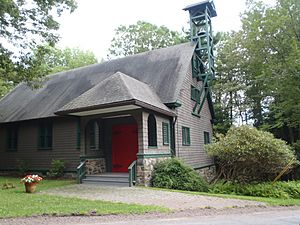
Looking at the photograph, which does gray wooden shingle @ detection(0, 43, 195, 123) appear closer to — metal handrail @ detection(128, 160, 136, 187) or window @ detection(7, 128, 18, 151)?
window @ detection(7, 128, 18, 151)

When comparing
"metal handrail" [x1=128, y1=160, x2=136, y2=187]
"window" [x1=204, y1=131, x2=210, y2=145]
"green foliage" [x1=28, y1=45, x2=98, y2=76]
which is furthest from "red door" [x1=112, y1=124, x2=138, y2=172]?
"green foliage" [x1=28, y1=45, x2=98, y2=76]

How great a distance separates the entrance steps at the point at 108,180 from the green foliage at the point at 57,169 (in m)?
2.73

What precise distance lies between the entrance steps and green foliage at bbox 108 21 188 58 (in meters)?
22.2

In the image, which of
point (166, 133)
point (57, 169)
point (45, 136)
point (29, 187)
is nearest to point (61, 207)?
point (29, 187)

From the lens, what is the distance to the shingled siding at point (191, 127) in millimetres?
13914

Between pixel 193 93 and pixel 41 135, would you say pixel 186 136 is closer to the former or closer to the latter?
pixel 193 93

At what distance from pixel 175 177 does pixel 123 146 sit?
3.76 m

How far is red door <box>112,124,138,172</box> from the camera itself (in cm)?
1359

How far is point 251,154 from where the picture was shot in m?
11.7

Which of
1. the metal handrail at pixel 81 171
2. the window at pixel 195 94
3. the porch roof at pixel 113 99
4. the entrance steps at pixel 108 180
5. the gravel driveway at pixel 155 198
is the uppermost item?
the window at pixel 195 94

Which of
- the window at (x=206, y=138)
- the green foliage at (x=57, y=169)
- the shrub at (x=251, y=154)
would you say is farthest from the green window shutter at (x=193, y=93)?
the green foliage at (x=57, y=169)

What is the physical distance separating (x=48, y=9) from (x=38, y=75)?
319 centimetres

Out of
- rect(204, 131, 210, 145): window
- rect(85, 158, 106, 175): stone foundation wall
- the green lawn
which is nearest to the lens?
the green lawn

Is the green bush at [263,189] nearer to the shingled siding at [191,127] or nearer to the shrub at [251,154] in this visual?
the shrub at [251,154]
